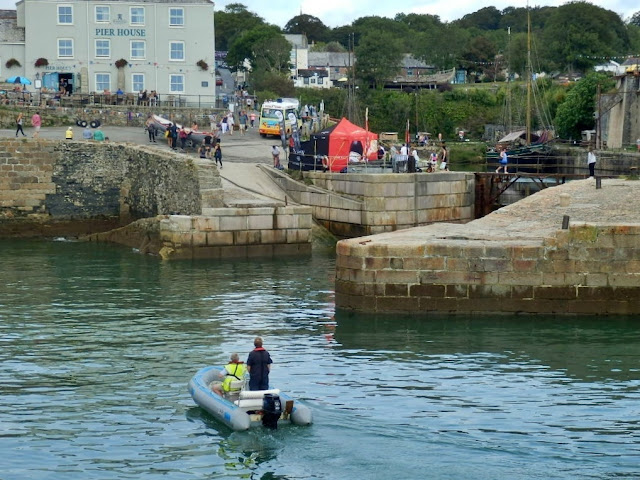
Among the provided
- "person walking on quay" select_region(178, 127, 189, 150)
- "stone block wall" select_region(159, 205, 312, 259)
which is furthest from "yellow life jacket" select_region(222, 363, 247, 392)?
"person walking on quay" select_region(178, 127, 189, 150)

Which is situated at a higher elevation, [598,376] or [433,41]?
[433,41]

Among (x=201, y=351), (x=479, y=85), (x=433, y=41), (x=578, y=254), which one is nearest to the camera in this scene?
(x=201, y=351)

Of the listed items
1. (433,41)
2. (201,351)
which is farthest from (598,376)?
(433,41)

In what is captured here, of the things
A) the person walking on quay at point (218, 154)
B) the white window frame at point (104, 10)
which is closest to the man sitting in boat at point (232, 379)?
the person walking on quay at point (218, 154)

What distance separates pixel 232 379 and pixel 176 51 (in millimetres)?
48847

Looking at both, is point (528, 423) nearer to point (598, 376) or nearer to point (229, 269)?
point (598, 376)

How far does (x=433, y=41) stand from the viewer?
12925 cm

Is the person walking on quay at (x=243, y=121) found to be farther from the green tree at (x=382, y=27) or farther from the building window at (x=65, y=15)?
the green tree at (x=382, y=27)

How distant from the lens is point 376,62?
102688 mm

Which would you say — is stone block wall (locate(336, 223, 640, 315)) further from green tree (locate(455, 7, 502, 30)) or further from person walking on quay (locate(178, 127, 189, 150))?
green tree (locate(455, 7, 502, 30))

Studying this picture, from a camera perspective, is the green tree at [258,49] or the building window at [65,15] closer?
the building window at [65,15]

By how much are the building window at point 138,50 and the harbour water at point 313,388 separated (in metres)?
34.5

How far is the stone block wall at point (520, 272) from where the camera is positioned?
27.4 metres

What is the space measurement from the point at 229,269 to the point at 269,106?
21.5 meters
